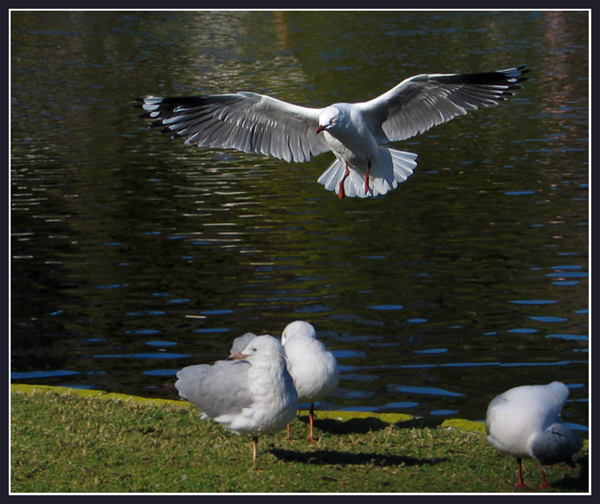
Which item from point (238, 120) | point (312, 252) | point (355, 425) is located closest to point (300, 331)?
point (355, 425)

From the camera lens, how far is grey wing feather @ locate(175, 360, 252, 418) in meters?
5.91

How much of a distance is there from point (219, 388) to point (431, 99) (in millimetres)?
3973

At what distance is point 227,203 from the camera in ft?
50.7

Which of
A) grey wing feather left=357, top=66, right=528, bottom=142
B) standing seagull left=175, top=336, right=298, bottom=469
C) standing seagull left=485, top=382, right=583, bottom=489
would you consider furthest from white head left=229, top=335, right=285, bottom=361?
grey wing feather left=357, top=66, right=528, bottom=142

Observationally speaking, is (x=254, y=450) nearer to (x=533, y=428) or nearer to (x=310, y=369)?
(x=310, y=369)

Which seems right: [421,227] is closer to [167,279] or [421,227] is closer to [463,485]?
[167,279]

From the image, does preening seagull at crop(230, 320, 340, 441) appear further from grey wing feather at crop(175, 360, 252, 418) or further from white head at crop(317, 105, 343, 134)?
white head at crop(317, 105, 343, 134)

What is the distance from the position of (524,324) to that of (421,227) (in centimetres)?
405

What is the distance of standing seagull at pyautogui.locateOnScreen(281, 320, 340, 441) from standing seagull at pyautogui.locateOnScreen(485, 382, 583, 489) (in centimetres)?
120

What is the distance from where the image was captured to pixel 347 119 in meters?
8.26

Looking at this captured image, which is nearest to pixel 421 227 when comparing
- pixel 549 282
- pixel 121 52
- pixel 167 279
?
pixel 549 282

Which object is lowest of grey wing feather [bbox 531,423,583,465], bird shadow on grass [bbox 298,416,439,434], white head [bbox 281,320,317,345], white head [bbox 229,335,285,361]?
bird shadow on grass [bbox 298,416,439,434]

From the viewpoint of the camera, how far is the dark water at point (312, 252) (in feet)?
29.4

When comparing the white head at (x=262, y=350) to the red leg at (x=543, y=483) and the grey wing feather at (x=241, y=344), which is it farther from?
the red leg at (x=543, y=483)
